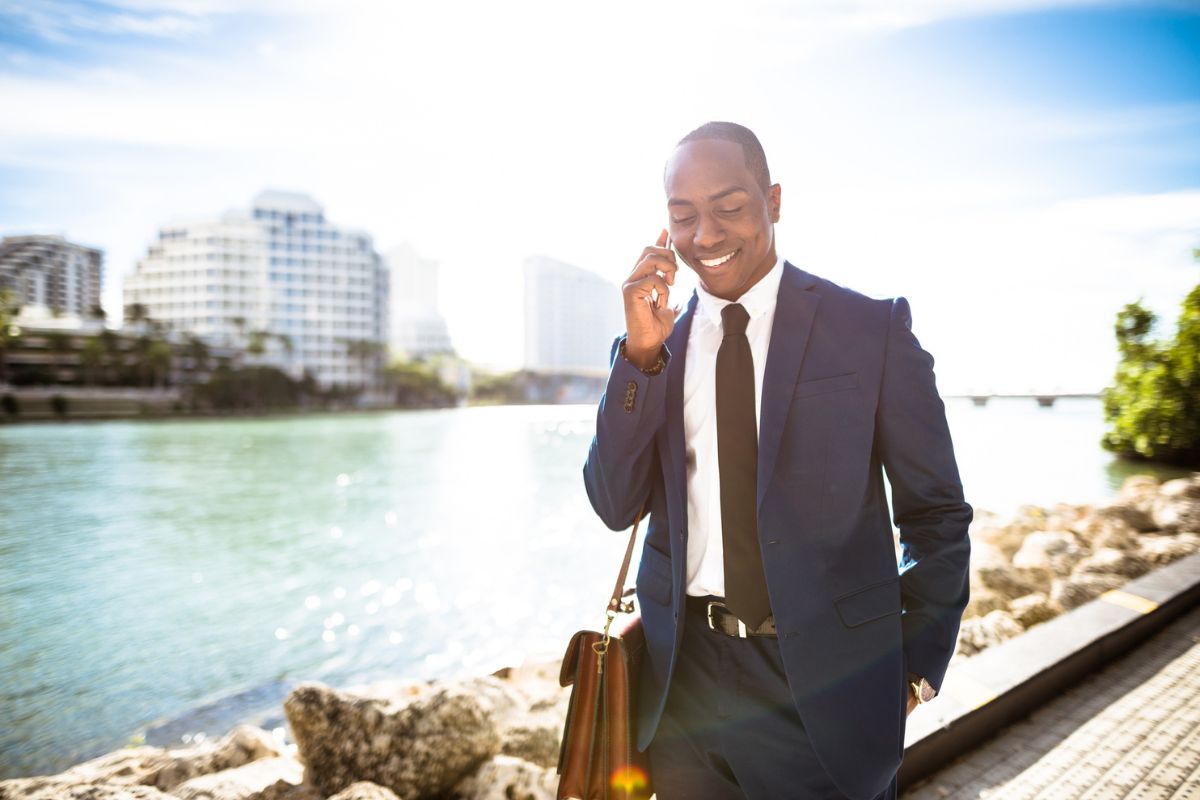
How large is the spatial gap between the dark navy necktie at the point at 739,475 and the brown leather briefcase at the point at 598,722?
0.23 m

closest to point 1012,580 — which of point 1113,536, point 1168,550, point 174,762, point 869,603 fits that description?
point 1168,550

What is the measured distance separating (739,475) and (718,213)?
22.6 inches

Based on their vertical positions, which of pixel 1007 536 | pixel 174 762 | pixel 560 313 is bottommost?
pixel 174 762

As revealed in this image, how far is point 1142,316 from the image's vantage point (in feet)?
92.7

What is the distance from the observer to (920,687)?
148 cm

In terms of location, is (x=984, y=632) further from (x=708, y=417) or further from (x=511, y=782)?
(x=708, y=417)

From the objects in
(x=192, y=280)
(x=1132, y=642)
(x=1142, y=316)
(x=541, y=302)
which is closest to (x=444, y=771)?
(x=1132, y=642)

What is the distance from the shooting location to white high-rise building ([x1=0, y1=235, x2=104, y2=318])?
139750 millimetres

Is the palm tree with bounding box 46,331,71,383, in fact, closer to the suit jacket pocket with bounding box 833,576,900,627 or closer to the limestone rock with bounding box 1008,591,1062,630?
the limestone rock with bounding box 1008,591,1062,630

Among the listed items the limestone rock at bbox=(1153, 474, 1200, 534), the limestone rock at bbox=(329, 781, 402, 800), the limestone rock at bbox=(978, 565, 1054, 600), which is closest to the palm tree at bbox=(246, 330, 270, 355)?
the limestone rock at bbox=(1153, 474, 1200, 534)

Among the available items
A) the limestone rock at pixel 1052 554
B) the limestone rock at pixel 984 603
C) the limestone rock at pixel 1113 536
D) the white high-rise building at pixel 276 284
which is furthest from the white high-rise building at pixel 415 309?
the limestone rock at pixel 984 603

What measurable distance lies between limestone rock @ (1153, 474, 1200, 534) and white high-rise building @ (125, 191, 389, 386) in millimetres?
105226

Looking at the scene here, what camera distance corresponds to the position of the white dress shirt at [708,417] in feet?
4.93

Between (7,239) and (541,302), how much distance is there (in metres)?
112
